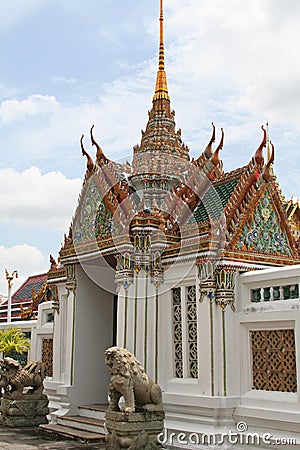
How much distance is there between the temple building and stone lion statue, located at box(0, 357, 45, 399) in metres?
0.45

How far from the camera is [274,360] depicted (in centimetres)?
821

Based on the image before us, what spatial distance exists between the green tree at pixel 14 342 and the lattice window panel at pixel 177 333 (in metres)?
5.49

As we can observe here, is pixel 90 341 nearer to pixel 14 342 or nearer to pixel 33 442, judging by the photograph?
pixel 33 442

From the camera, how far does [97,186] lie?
11125mm

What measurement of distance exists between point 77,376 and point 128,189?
3733 mm

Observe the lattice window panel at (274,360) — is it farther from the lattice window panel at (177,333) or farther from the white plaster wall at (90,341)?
the white plaster wall at (90,341)

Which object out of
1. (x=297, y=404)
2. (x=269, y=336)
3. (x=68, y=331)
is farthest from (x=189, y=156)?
(x=297, y=404)

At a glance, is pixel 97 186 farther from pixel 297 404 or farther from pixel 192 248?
pixel 297 404

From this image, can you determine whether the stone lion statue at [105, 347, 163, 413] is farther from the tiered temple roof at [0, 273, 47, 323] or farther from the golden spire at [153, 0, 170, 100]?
the tiered temple roof at [0, 273, 47, 323]

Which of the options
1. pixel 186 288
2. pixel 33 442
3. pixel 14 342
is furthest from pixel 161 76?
pixel 33 442

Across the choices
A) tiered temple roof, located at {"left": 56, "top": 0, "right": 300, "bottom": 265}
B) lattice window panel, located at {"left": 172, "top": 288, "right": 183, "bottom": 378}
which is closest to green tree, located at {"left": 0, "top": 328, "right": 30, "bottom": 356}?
tiered temple roof, located at {"left": 56, "top": 0, "right": 300, "bottom": 265}

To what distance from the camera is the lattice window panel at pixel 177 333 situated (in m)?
9.49

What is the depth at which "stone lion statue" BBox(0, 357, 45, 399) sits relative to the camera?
1110 centimetres

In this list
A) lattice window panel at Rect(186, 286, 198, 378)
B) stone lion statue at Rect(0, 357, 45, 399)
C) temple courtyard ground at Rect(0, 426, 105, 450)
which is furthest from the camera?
stone lion statue at Rect(0, 357, 45, 399)
